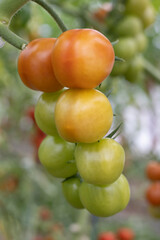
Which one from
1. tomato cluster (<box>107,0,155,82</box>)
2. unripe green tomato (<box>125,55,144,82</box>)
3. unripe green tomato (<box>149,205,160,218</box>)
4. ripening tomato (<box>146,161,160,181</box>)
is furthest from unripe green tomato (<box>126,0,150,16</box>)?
unripe green tomato (<box>149,205,160,218</box>)

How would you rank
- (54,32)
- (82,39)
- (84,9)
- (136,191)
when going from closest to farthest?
(82,39)
(84,9)
(54,32)
(136,191)

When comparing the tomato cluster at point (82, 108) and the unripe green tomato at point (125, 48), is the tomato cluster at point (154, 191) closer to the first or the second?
the unripe green tomato at point (125, 48)

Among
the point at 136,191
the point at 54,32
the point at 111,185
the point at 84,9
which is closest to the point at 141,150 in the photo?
the point at 136,191

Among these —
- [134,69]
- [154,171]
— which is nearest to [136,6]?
[134,69]

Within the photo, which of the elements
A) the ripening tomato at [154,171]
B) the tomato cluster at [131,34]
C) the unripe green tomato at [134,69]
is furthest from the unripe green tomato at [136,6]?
the ripening tomato at [154,171]

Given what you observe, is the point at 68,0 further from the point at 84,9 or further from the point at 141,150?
the point at 141,150

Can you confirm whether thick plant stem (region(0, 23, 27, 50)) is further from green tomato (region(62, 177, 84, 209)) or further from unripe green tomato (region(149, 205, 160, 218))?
unripe green tomato (region(149, 205, 160, 218))
